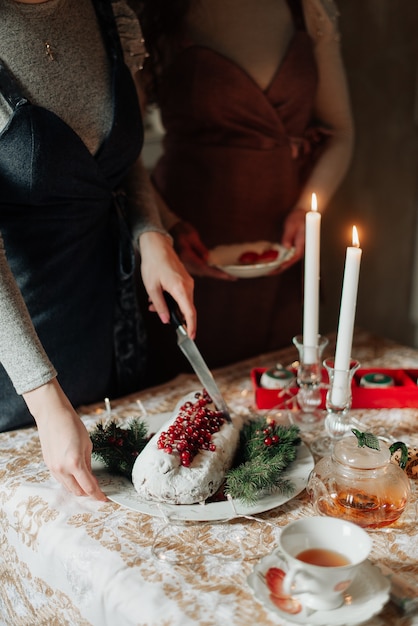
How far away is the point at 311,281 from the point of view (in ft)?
3.37

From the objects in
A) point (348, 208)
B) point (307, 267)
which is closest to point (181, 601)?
point (307, 267)

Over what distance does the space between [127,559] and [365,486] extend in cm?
29

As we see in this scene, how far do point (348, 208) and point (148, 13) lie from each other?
92 centimetres

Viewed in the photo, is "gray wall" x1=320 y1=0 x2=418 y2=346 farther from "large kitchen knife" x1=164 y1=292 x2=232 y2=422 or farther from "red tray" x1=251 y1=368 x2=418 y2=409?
"large kitchen knife" x1=164 y1=292 x2=232 y2=422

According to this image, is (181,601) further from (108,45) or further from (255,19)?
(255,19)

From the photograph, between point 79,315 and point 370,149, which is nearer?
point 79,315

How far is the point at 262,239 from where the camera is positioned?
171cm

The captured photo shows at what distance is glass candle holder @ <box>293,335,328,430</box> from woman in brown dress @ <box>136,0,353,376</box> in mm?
424

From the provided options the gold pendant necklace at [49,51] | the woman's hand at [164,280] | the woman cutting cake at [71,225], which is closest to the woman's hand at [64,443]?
the woman cutting cake at [71,225]

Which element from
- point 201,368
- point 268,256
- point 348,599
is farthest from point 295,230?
point 348,599

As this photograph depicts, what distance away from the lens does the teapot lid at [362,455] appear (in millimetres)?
810

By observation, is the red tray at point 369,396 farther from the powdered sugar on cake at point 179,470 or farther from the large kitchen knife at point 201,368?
the powdered sugar on cake at point 179,470


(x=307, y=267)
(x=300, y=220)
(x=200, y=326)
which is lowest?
(x=200, y=326)

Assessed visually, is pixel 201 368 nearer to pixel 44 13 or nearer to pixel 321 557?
pixel 321 557
